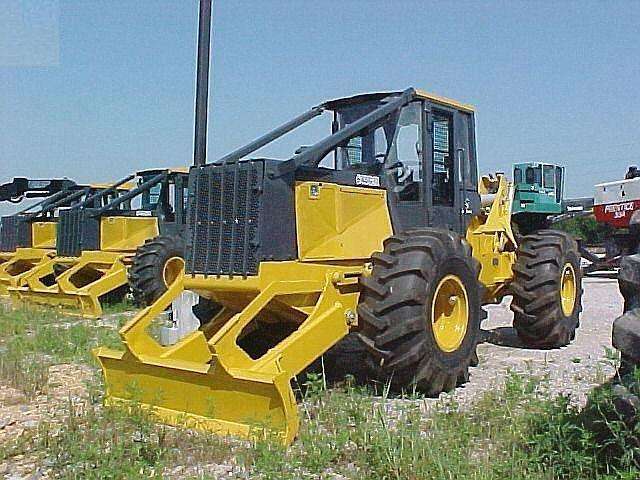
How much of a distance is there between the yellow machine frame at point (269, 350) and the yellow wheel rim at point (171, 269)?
6141 mm

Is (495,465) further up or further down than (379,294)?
further down

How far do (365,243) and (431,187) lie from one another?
1173 millimetres

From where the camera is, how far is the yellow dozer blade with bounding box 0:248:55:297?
1491 centimetres

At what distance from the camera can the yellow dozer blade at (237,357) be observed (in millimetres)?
5074

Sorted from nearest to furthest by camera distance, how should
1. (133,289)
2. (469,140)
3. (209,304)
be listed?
(209,304) < (469,140) < (133,289)

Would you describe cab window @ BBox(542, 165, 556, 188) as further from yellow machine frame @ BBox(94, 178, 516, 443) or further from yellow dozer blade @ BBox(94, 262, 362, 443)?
yellow dozer blade @ BBox(94, 262, 362, 443)

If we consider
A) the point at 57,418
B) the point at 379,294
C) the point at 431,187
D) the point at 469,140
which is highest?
the point at 469,140

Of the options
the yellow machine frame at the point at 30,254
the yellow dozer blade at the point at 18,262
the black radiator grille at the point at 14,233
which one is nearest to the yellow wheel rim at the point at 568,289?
the yellow dozer blade at the point at 18,262

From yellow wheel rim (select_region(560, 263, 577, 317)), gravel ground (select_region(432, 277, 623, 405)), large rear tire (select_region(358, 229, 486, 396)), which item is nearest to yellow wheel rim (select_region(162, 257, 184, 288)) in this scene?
gravel ground (select_region(432, 277, 623, 405))

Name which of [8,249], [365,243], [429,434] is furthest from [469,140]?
[8,249]

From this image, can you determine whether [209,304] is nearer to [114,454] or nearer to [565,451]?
[114,454]

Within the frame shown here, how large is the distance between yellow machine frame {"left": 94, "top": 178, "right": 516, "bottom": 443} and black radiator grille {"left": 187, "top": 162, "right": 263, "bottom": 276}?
4.5 inches

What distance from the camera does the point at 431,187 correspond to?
7617 millimetres

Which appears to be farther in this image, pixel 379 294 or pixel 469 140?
pixel 469 140
